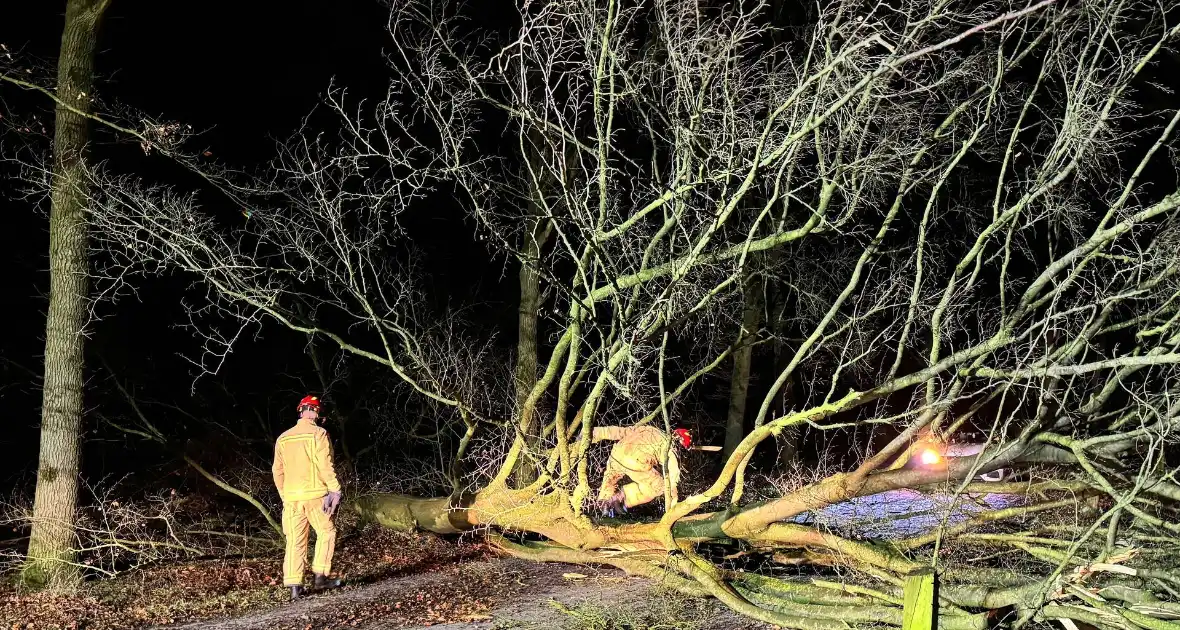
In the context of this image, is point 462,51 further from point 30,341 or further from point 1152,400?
point 30,341

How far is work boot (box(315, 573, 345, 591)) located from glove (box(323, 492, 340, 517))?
465mm

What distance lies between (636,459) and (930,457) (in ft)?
8.00

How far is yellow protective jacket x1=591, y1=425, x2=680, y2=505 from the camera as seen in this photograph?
8141mm

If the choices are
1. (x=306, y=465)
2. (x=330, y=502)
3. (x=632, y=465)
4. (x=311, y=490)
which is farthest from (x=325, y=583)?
(x=632, y=465)

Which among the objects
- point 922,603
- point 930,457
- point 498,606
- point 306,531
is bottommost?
point 498,606

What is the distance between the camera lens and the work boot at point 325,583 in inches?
280

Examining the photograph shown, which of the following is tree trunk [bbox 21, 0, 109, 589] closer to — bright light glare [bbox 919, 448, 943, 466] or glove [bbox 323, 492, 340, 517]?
glove [bbox 323, 492, 340, 517]

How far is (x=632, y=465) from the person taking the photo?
8.38 meters

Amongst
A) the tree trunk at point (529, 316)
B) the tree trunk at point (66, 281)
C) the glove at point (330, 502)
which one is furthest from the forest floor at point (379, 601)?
the tree trunk at point (529, 316)

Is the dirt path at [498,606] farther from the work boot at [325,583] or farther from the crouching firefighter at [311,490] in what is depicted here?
the crouching firefighter at [311,490]

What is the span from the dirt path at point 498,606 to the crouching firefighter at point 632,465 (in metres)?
0.83

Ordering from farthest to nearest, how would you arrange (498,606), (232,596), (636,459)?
(636,459)
(232,596)
(498,606)

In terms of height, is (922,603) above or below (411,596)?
above

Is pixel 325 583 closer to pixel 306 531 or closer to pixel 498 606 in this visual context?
pixel 306 531
